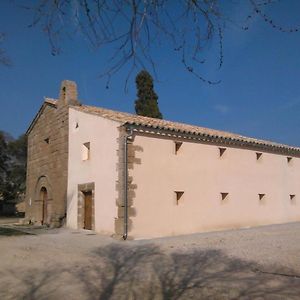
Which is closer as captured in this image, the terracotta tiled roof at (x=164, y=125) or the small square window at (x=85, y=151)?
the terracotta tiled roof at (x=164, y=125)

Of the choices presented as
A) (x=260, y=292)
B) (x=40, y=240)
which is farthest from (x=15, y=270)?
(x=40, y=240)

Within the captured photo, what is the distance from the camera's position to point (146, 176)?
46.6ft

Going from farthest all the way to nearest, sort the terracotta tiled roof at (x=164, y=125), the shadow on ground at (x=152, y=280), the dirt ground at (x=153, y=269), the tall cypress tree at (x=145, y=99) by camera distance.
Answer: the tall cypress tree at (x=145, y=99), the terracotta tiled roof at (x=164, y=125), the dirt ground at (x=153, y=269), the shadow on ground at (x=152, y=280)

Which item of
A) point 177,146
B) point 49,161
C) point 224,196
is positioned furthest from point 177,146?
point 49,161

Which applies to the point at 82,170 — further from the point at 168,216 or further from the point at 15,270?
the point at 15,270

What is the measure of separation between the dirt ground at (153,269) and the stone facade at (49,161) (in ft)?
19.3

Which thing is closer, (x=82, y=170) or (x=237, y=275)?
(x=237, y=275)

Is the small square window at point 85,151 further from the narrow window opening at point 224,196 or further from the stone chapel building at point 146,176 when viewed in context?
the narrow window opening at point 224,196

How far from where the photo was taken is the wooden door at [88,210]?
15.9 meters

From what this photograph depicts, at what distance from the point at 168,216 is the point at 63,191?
18.8 feet

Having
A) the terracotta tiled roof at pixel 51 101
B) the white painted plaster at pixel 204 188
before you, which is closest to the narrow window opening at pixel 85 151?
the white painted plaster at pixel 204 188

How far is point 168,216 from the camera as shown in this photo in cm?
1459

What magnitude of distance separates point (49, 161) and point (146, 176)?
24.7 ft

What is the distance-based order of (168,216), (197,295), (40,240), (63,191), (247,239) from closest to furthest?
(197,295) → (247,239) → (40,240) → (168,216) → (63,191)
